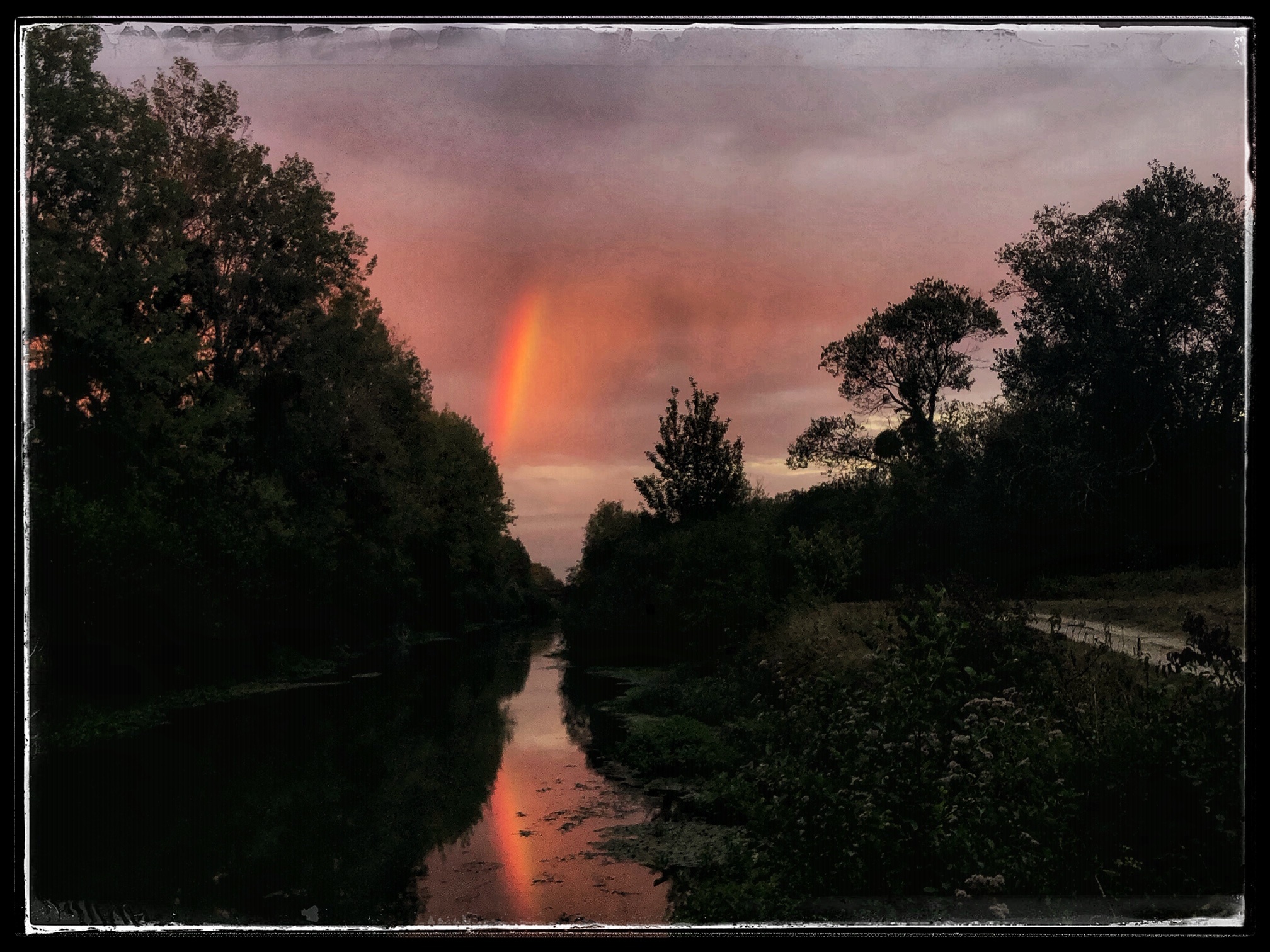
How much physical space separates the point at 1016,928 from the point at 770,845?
252cm

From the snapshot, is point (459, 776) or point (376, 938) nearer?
point (376, 938)

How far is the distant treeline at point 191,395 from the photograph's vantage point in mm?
18625

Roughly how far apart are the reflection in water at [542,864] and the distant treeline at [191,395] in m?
A: 5.03

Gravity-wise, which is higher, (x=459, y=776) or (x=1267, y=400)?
(x=1267, y=400)

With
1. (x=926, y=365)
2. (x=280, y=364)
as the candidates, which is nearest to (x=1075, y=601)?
(x=926, y=365)

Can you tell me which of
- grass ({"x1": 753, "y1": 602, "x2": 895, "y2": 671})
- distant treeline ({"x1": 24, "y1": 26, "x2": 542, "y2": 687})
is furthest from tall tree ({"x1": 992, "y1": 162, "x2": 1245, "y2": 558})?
distant treeline ({"x1": 24, "y1": 26, "x2": 542, "y2": 687})

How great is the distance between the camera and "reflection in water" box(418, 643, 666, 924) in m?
8.93

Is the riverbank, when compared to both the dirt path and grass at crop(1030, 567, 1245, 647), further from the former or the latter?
grass at crop(1030, 567, 1245, 647)

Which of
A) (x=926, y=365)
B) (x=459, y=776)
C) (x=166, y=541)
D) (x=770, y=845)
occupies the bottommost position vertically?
(x=459, y=776)

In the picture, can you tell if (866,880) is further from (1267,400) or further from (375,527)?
(375,527)

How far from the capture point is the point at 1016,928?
6547 mm

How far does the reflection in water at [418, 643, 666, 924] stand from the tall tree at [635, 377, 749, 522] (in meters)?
17.1

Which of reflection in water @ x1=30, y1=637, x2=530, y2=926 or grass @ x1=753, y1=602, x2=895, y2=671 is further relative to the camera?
grass @ x1=753, y1=602, x2=895, y2=671

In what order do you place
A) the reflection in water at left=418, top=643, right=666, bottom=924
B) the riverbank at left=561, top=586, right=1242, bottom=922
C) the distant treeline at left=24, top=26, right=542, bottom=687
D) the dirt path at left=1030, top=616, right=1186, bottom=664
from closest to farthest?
the riverbank at left=561, top=586, right=1242, bottom=922, the reflection in water at left=418, top=643, right=666, bottom=924, the dirt path at left=1030, top=616, right=1186, bottom=664, the distant treeline at left=24, top=26, right=542, bottom=687
